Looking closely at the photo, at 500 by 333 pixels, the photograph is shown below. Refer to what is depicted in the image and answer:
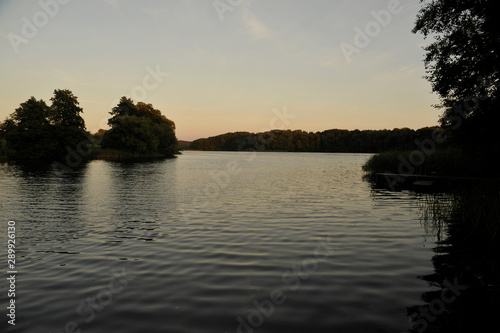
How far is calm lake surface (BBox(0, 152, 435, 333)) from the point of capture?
262 inches

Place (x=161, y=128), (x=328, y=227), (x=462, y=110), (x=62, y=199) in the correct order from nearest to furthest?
(x=328, y=227) < (x=62, y=199) < (x=462, y=110) < (x=161, y=128)

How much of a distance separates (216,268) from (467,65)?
27228 millimetres

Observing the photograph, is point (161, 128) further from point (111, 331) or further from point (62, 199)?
point (111, 331)

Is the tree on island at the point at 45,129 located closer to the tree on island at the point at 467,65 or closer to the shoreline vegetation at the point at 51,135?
the shoreline vegetation at the point at 51,135

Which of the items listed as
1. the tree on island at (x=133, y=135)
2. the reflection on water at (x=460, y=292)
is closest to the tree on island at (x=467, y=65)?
the reflection on water at (x=460, y=292)

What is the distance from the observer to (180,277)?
9.02 meters

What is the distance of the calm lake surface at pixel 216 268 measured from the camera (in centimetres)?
666

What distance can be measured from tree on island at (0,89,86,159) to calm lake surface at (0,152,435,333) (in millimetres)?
72900

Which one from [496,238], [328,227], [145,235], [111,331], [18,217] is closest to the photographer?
[111,331]

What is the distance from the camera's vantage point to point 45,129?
3233 inches

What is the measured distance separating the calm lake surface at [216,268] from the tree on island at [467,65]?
1160 centimetres

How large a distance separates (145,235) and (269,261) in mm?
6405

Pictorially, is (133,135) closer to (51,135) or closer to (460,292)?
(51,135)

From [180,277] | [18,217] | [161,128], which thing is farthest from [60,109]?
[180,277]
